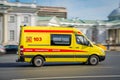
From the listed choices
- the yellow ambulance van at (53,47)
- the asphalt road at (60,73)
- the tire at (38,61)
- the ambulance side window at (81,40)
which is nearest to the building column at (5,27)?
the ambulance side window at (81,40)

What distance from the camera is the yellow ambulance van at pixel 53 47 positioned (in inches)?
933

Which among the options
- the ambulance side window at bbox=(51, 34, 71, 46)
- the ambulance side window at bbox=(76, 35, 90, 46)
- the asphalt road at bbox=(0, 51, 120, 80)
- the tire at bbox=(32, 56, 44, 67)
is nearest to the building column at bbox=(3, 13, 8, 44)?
the ambulance side window at bbox=(76, 35, 90, 46)

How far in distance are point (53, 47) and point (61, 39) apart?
683 mm

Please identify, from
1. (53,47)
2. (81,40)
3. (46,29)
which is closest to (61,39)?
(53,47)

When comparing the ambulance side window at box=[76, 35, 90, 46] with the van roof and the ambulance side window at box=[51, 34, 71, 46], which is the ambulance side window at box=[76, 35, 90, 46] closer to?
the van roof

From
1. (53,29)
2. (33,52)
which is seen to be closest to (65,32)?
(53,29)

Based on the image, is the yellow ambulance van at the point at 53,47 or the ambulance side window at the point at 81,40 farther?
the ambulance side window at the point at 81,40

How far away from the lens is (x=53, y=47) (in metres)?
24.0

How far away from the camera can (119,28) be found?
13088cm

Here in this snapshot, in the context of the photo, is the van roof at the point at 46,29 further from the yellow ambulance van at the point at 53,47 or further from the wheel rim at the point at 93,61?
the wheel rim at the point at 93,61

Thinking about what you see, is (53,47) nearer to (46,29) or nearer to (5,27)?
(46,29)

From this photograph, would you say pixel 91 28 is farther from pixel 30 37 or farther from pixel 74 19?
pixel 30 37

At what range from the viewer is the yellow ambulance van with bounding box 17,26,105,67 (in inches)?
933

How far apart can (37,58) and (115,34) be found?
111227mm
